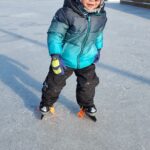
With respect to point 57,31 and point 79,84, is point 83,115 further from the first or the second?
point 57,31

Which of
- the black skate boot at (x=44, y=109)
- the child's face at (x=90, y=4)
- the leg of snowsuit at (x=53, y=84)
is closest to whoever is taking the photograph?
the child's face at (x=90, y=4)

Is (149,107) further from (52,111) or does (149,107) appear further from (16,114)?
(16,114)

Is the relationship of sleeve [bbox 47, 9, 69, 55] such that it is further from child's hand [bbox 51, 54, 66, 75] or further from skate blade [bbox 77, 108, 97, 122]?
skate blade [bbox 77, 108, 97, 122]

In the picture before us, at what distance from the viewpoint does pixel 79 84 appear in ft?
9.46

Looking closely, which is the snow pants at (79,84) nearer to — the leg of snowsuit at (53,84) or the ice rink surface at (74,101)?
the leg of snowsuit at (53,84)

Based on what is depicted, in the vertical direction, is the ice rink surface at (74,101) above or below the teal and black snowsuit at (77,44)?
below

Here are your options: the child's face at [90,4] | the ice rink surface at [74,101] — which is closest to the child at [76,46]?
the child's face at [90,4]

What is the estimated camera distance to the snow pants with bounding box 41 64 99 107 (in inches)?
109

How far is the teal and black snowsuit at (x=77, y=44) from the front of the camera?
8.28ft

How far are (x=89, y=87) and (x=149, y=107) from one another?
2.28ft

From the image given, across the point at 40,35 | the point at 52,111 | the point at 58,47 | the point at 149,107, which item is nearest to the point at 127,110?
the point at 149,107

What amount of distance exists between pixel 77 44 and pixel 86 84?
1.28 feet

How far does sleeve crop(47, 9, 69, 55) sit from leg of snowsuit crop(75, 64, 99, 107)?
1.12ft

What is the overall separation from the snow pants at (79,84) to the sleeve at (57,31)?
0.25 metres
